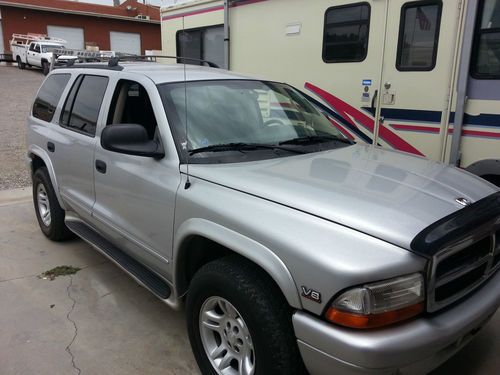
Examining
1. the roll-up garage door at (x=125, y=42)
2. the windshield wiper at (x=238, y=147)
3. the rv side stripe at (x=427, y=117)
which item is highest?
the roll-up garage door at (x=125, y=42)

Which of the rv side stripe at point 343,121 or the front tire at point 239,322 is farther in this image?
the rv side stripe at point 343,121

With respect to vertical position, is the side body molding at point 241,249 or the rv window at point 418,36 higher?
the rv window at point 418,36

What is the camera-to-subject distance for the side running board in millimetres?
2961

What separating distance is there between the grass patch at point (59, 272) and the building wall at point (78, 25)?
3125 centimetres

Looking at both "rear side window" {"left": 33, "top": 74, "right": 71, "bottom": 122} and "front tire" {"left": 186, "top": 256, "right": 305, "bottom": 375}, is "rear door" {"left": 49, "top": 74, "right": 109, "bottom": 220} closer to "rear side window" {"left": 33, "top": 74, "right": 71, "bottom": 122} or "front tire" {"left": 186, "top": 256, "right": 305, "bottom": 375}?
"rear side window" {"left": 33, "top": 74, "right": 71, "bottom": 122}

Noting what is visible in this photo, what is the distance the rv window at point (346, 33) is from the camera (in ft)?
16.2

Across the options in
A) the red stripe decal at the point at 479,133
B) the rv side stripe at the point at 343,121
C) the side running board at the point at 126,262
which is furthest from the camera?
the rv side stripe at the point at 343,121

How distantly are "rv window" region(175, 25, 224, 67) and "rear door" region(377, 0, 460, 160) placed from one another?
115 inches

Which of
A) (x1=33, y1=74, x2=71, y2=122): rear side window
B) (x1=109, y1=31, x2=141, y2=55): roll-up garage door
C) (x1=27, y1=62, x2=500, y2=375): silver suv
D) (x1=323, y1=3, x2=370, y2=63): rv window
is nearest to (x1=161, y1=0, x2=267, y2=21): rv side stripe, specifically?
(x1=323, y1=3, x2=370, y2=63): rv window

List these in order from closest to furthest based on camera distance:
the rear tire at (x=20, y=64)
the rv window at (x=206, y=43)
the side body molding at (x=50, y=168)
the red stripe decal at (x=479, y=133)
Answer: the red stripe decal at (x=479, y=133) → the side body molding at (x=50, y=168) → the rv window at (x=206, y=43) → the rear tire at (x=20, y=64)

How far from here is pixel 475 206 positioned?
7.47 ft

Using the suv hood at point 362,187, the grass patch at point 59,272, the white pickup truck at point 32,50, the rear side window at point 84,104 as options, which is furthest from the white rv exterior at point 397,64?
the white pickup truck at point 32,50

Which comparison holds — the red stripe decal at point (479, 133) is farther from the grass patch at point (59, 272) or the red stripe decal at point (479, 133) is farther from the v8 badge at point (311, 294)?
the grass patch at point (59, 272)

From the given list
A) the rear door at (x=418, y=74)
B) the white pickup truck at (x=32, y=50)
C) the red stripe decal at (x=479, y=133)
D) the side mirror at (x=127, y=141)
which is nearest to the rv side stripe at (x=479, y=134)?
the red stripe decal at (x=479, y=133)
